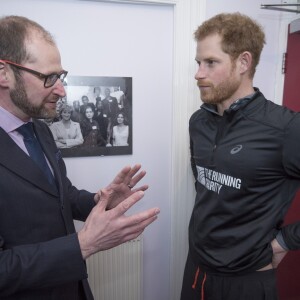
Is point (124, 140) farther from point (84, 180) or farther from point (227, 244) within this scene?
point (227, 244)

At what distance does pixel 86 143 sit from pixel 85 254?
32.1 inches

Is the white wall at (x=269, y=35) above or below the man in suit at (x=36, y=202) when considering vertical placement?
above

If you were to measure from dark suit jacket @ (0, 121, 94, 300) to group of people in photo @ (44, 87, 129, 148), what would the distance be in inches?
16.7

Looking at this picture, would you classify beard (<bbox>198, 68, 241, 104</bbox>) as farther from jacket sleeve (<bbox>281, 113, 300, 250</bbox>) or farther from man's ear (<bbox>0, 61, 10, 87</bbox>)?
man's ear (<bbox>0, 61, 10, 87</bbox>)

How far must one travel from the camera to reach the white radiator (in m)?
1.65

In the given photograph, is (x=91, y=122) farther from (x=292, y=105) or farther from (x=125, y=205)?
(x=292, y=105)

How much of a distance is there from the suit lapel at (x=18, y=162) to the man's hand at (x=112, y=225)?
242 mm

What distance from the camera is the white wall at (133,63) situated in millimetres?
1433

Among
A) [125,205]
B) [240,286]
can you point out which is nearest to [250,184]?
[240,286]

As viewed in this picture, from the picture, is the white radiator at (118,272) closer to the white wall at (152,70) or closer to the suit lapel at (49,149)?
the white wall at (152,70)

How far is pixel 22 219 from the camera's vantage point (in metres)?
0.91

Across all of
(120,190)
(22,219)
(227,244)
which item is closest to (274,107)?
(227,244)

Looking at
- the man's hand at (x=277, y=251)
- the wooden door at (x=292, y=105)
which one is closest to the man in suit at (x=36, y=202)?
the man's hand at (x=277, y=251)

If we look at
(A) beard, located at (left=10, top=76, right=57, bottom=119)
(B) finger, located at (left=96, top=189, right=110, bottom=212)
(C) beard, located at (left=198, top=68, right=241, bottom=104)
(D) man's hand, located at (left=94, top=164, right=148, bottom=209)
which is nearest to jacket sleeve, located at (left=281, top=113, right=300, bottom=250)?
(C) beard, located at (left=198, top=68, right=241, bottom=104)
